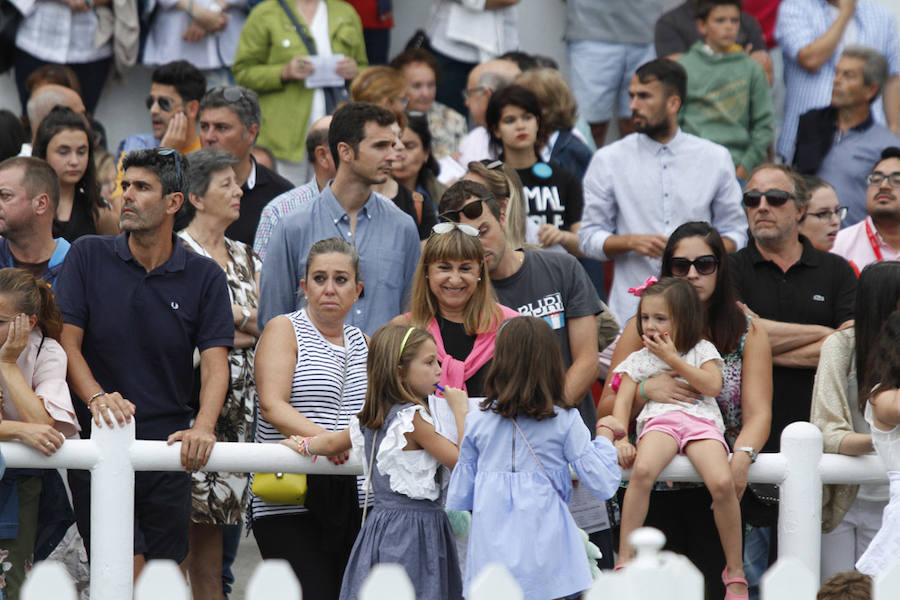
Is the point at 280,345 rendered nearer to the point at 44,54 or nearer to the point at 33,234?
the point at 33,234

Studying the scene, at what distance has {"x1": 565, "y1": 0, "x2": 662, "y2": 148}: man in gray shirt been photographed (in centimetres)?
1077

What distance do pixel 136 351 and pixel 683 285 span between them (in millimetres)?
2081

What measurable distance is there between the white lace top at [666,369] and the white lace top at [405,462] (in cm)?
96

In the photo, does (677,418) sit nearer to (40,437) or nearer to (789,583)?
(789,583)

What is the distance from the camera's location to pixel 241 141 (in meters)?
7.45

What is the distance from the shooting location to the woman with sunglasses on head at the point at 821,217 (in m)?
7.68

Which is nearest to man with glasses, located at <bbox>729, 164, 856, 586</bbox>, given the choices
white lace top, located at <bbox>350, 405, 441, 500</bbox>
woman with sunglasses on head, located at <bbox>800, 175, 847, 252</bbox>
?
woman with sunglasses on head, located at <bbox>800, 175, 847, 252</bbox>

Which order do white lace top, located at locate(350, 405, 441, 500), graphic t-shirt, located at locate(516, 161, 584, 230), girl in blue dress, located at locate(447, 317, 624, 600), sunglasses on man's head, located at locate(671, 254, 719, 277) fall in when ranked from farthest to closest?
graphic t-shirt, located at locate(516, 161, 584, 230) → sunglasses on man's head, located at locate(671, 254, 719, 277) → white lace top, located at locate(350, 405, 441, 500) → girl in blue dress, located at locate(447, 317, 624, 600)

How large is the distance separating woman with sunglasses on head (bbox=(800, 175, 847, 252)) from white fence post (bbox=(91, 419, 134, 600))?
168 inches

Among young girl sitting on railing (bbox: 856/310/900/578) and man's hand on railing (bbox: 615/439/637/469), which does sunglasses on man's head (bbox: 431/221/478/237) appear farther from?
young girl sitting on railing (bbox: 856/310/900/578)

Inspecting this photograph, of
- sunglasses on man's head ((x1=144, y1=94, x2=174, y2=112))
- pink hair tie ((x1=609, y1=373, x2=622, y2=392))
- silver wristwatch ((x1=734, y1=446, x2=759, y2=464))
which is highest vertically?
sunglasses on man's head ((x1=144, y1=94, x2=174, y2=112))

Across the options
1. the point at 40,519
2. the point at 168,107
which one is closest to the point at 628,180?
the point at 168,107

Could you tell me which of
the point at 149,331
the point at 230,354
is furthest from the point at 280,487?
the point at 230,354

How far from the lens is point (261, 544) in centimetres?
527
